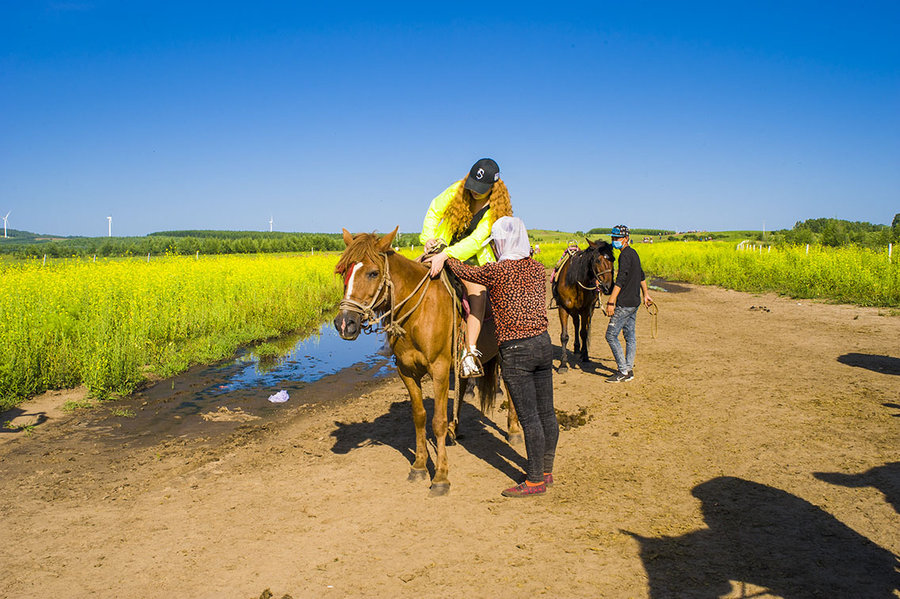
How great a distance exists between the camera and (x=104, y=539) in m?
3.88

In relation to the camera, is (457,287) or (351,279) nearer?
(351,279)

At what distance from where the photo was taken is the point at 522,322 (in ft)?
13.7

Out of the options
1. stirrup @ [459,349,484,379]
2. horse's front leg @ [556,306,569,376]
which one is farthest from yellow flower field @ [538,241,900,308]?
stirrup @ [459,349,484,379]

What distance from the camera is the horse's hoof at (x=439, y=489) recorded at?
4.56 metres

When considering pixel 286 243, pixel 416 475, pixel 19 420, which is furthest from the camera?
pixel 286 243

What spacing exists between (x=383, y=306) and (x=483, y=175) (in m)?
1.46

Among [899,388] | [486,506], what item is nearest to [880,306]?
[899,388]

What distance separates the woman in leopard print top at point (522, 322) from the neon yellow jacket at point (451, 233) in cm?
27

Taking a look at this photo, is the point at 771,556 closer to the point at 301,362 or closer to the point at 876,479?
the point at 876,479

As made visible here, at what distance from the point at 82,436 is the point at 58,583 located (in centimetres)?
380

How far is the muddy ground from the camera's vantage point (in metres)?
3.28

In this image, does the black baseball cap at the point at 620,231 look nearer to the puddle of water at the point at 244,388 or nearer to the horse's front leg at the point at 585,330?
the horse's front leg at the point at 585,330

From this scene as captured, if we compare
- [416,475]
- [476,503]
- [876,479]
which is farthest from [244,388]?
[876,479]

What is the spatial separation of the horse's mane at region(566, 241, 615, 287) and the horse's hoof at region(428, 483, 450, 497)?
5.59 meters
